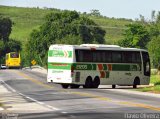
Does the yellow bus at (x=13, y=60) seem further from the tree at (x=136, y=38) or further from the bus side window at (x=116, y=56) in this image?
the bus side window at (x=116, y=56)

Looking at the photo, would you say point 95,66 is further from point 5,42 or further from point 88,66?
point 5,42

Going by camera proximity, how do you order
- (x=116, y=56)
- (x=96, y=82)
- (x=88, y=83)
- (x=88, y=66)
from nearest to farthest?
1. (x=88, y=66)
2. (x=88, y=83)
3. (x=96, y=82)
4. (x=116, y=56)

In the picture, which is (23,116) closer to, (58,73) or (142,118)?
(142,118)

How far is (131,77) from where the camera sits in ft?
160

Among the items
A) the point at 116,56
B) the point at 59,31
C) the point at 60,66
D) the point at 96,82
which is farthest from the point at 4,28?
the point at 60,66

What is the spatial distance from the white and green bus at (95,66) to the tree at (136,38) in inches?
3011

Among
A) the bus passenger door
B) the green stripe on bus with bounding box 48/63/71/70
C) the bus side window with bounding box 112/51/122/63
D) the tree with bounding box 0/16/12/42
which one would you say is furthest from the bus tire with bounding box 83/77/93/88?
the tree with bounding box 0/16/12/42

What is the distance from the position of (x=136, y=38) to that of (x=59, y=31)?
54.0 ft

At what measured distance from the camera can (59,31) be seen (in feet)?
425

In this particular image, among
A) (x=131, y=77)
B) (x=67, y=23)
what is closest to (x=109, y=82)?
(x=131, y=77)

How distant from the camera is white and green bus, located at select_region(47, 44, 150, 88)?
45000mm

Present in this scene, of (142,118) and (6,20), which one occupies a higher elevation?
(6,20)

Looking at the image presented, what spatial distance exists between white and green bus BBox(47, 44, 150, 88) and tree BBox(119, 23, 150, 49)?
76.5 metres

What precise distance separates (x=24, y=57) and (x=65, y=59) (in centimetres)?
10660
